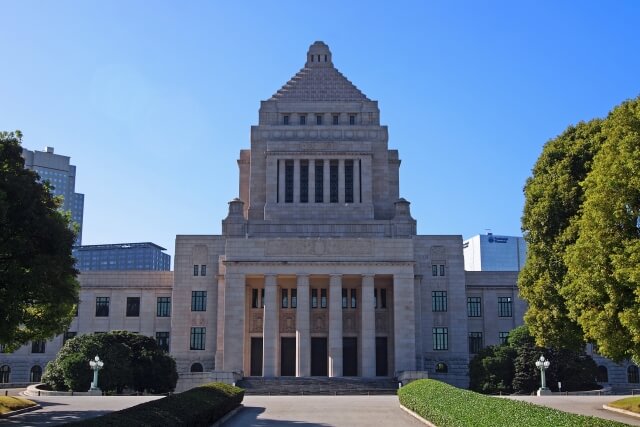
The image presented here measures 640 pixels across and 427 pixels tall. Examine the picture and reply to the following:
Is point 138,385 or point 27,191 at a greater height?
point 27,191

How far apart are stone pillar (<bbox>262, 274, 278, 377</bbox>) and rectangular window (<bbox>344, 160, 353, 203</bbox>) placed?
1249cm

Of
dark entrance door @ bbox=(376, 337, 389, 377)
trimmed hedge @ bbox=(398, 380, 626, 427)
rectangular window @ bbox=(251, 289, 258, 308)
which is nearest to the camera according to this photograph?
trimmed hedge @ bbox=(398, 380, 626, 427)

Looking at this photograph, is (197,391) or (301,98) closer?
(197,391)

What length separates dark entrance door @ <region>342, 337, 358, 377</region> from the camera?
58562 millimetres

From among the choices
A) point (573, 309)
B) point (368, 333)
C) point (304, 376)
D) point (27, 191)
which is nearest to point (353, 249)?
point (368, 333)

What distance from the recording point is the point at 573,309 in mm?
27609

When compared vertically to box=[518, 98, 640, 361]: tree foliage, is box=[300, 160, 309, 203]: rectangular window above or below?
above

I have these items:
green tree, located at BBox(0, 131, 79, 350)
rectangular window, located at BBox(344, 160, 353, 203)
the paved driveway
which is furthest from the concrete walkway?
rectangular window, located at BBox(344, 160, 353, 203)

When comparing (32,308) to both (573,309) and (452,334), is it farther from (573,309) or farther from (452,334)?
(452,334)

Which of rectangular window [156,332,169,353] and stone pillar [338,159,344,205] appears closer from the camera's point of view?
rectangular window [156,332,169,353]

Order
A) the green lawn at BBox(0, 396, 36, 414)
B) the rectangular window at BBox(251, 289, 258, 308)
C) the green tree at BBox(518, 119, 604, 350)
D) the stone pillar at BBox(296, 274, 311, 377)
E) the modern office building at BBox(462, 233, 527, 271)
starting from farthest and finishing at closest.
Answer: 1. the modern office building at BBox(462, 233, 527, 271)
2. the rectangular window at BBox(251, 289, 258, 308)
3. the stone pillar at BBox(296, 274, 311, 377)
4. the green tree at BBox(518, 119, 604, 350)
5. the green lawn at BBox(0, 396, 36, 414)

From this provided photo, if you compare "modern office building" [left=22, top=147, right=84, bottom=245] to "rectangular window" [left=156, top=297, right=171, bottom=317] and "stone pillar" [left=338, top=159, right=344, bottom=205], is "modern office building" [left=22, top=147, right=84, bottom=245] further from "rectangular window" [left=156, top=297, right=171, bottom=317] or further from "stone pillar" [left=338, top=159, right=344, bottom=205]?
"stone pillar" [left=338, top=159, right=344, bottom=205]

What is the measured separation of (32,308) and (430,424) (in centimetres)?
1573

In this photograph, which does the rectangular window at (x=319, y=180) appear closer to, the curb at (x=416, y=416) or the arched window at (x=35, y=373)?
the arched window at (x=35, y=373)
